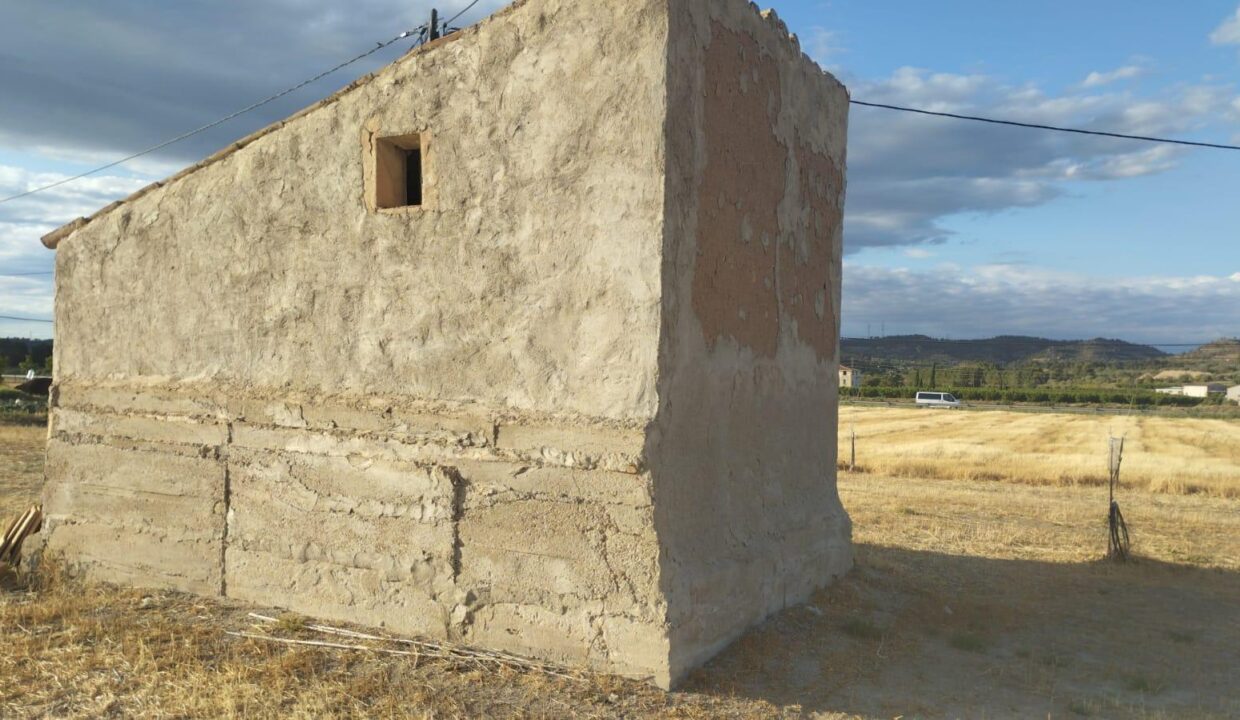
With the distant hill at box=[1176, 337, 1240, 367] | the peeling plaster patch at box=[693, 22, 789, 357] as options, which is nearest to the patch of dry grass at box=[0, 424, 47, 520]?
the peeling plaster patch at box=[693, 22, 789, 357]

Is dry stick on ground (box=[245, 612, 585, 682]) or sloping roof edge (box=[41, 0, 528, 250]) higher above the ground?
sloping roof edge (box=[41, 0, 528, 250])

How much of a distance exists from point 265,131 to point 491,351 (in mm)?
2533

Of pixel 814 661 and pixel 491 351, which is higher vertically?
pixel 491 351

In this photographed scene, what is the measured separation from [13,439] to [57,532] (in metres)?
17.2

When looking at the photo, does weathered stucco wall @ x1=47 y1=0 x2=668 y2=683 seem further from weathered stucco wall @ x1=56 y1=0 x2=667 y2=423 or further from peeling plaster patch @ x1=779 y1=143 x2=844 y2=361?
peeling plaster patch @ x1=779 y1=143 x2=844 y2=361

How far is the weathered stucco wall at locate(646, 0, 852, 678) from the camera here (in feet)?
17.1

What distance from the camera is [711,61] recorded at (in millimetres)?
5605

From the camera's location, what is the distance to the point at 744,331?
242 inches

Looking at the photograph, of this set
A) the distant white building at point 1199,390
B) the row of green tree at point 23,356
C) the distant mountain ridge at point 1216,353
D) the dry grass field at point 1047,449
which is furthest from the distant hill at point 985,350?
the row of green tree at point 23,356

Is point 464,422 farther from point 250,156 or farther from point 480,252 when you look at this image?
point 250,156

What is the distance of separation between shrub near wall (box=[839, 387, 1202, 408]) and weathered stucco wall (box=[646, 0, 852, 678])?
194 feet

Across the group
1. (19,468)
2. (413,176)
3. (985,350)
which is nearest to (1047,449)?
(413,176)

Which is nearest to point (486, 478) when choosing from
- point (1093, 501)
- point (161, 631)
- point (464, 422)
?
point (464, 422)

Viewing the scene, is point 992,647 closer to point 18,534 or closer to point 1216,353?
point 18,534
